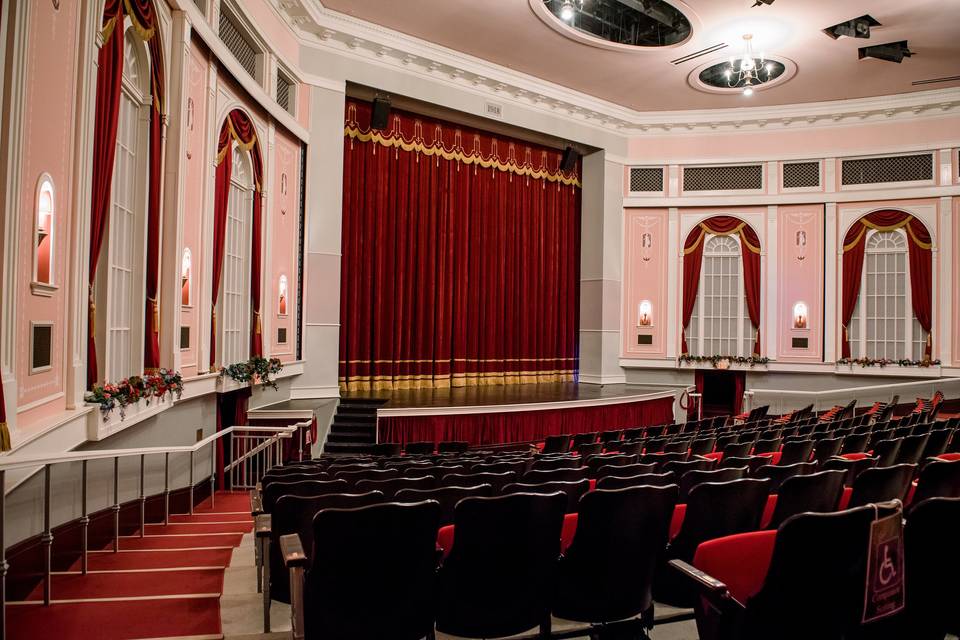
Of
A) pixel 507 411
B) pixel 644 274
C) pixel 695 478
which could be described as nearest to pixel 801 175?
pixel 644 274

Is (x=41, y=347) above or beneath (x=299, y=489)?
above

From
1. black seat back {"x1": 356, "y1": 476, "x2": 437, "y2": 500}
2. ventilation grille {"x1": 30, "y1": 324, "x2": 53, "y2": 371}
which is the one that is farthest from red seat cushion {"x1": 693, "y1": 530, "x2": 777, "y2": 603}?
ventilation grille {"x1": 30, "y1": 324, "x2": 53, "y2": 371}

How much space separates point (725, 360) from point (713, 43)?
7.81 m

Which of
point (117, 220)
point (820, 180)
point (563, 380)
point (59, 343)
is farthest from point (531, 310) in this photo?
point (59, 343)

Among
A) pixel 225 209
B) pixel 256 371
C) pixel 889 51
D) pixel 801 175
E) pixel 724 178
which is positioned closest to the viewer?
pixel 225 209

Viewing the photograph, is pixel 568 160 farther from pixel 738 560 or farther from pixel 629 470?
pixel 738 560

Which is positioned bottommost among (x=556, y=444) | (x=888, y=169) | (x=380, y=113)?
(x=556, y=444)

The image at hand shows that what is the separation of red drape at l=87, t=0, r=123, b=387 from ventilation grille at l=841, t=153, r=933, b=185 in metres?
16.7

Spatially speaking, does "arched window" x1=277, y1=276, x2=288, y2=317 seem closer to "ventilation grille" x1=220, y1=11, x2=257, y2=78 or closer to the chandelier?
"ventilation grille" x1=220, y1=11, x2=257, y2=78

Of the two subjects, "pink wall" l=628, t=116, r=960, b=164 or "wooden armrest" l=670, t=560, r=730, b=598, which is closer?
"wooden armrest" l=670, t=560, r=730, b=598

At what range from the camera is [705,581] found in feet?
7.10

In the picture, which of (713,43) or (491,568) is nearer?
(491,568)

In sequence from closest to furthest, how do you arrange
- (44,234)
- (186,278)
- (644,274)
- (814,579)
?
(814,579) → (44,234) → (186,278) → (644,274)

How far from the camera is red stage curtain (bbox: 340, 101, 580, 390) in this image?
14.1 m
